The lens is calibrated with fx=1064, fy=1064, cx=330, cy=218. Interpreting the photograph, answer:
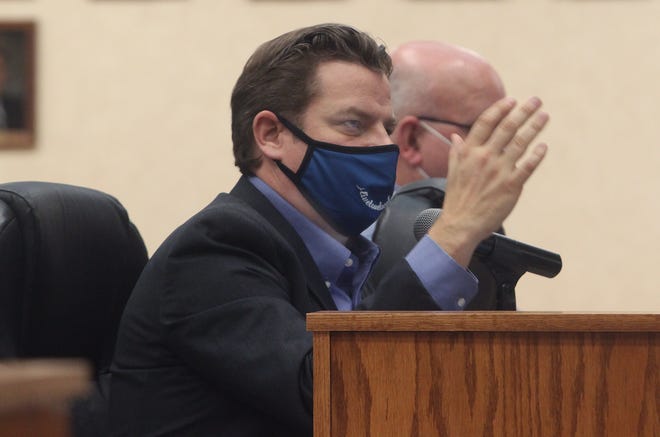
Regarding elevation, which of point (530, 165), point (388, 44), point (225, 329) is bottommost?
point (225, 329)

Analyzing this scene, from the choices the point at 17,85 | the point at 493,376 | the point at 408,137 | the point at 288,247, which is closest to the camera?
the point at 493,376

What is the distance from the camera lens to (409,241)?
2.33 metres

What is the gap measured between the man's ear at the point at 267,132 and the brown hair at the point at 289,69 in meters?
0.02

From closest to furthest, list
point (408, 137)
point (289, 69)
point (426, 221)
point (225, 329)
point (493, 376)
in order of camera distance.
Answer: point (493, 376) < point (225, 329) < point (426, 221) < point (289, 69) < point (408, 137)

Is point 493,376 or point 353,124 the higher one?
point 353,124

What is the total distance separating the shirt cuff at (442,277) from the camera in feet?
5.03

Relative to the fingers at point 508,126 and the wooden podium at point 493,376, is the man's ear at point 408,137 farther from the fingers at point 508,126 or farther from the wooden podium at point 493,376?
the wooden podium at point 493,376

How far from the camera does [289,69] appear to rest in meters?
1.84

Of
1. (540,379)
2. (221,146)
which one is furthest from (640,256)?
(540,379)

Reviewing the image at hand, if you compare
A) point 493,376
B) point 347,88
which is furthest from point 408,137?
point 493,376

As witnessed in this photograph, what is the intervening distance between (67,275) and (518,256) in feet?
2.34

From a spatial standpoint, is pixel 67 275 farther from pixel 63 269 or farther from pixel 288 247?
pixel 288 247

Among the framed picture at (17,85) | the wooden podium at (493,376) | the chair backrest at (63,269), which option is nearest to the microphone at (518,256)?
the wooden podium at (493,376)

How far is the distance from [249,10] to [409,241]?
6.47 ft
